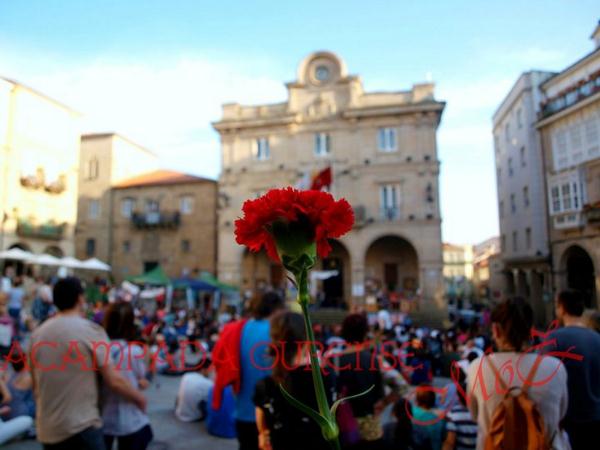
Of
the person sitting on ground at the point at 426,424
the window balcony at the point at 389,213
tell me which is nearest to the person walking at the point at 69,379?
the person sitting on ground at the point at 426,424

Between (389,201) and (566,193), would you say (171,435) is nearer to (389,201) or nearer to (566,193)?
(389,201)

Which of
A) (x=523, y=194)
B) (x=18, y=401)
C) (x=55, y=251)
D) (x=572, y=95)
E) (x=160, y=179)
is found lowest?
(x=18, y=401)

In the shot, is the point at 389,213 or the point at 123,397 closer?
the point at 123,397

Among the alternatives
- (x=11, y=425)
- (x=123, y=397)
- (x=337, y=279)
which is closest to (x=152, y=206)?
(x=337, y=279)

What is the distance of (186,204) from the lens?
3138 centimetres

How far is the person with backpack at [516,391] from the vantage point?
2205 millimetres

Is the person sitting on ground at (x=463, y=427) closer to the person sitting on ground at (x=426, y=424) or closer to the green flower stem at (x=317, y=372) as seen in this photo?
the person sitting on ground at (x=426, y=424)

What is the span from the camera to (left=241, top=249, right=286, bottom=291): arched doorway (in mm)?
28484

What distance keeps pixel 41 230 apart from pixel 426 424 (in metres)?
27.6

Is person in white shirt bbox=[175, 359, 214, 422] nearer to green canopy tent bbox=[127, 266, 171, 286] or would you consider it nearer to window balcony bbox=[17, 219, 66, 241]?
green canopy tent bbox=[127, 266, 171, 286]

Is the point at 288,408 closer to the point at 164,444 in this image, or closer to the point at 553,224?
the point at 164,444

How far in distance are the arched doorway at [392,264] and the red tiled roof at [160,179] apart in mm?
12238

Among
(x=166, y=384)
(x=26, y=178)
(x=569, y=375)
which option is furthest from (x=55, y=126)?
(x=569, y=375)

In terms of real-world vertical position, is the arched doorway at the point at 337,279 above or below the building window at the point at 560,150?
below
